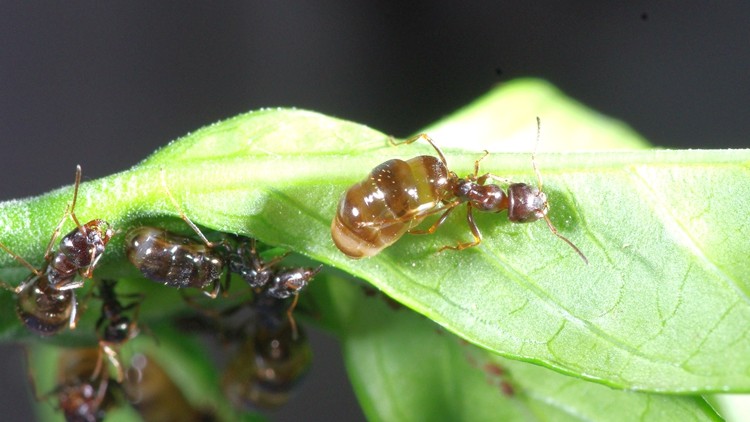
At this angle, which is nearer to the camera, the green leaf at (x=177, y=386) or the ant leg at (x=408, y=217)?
the ant leg at (x=408, y=217)

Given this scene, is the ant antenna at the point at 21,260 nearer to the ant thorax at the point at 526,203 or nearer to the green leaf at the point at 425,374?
the green leaf at the point at 425,374

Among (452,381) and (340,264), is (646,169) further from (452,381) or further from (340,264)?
(452,381)

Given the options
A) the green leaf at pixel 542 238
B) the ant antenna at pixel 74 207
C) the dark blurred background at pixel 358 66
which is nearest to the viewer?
the green leaf at pixel 542 238

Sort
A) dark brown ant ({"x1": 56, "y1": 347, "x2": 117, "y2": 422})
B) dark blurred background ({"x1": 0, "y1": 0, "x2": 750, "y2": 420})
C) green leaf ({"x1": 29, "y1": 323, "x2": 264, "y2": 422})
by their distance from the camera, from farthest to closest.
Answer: dark blurred background ({"x1": 0, "y1": 0, "x2": 750, "y2": 420}), green leaf ({"x1": 29, "y1": 323, "x2": 264, "y2": 422}), dark brown ant ({"x1": 56, "y1": 347, "x2": 117, "y2": 422})

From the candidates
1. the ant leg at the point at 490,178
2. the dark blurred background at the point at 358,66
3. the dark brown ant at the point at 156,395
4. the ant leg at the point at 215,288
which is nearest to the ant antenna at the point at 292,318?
the ant leg at the point at 215,288

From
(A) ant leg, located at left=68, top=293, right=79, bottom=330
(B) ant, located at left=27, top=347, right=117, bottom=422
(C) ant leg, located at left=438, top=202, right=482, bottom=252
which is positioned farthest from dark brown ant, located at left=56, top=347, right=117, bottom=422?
(C) ant leg, located at left=438, top=202, right=482, bottom=252

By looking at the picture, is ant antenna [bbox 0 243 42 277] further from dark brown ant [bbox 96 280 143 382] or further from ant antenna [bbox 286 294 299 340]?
ant antenna [bbox 286 294 299 340]
